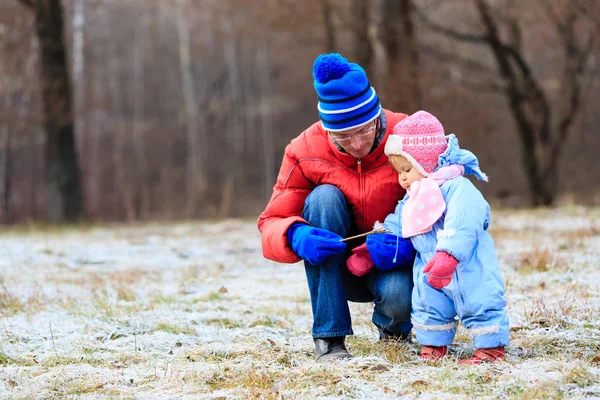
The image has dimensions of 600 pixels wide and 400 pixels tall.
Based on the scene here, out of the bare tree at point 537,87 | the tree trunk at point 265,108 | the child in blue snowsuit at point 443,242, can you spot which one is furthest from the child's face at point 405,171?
the tree trunk at point 265,108

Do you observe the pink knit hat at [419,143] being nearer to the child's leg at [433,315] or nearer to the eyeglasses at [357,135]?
the eyeglasses at [357,135]

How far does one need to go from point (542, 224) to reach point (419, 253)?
6293 mm

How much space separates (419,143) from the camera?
3.16 meters

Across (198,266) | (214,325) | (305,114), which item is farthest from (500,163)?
(214,325)

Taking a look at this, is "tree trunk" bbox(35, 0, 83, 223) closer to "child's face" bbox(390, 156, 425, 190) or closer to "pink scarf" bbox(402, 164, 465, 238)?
"child's face" bbox(390, 156, 425, 190)

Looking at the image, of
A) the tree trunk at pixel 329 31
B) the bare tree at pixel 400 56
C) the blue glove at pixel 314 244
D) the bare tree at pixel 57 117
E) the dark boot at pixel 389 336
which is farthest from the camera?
the tree trunk at pixel 329 31

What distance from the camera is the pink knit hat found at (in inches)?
124

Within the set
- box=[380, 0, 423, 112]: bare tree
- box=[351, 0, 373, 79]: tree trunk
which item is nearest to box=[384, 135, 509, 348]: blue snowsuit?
box=[380, 0, 423, 112]: bare tree

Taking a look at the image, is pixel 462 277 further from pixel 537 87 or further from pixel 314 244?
pixel 537 87

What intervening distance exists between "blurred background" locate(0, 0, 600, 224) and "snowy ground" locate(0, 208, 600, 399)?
683 centimetres

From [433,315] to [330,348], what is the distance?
0.49 metres

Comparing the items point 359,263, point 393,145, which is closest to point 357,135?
point 393,145

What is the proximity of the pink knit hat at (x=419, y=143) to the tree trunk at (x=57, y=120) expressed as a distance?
473 inches

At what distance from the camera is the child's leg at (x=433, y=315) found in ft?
10.1
